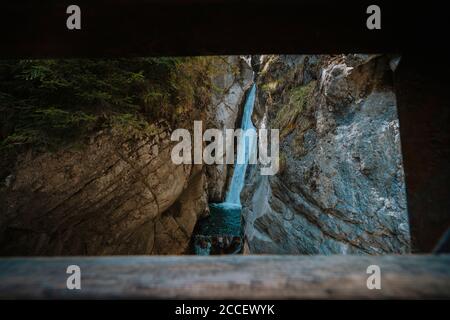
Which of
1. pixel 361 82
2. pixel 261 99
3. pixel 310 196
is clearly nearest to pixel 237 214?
pixel 261 99

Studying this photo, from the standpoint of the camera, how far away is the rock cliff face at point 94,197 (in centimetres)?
546

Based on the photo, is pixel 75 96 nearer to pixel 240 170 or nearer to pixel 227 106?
pixel 240 170

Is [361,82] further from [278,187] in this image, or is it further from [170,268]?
[170,268]

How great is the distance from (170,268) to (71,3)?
7.57 ft

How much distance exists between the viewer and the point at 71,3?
84.3 inches

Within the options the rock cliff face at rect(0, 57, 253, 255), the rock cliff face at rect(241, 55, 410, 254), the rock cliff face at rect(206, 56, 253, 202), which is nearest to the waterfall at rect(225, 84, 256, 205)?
the rock cliff face at rect(206, 56, 253, 202)

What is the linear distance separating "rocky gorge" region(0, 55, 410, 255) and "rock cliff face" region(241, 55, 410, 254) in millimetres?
25

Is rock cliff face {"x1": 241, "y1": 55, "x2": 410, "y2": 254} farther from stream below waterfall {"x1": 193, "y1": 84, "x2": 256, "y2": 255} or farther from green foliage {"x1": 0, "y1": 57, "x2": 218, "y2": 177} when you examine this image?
stream below waterfall {"x1": 193, "y1": 84, "x2": 256, "y2": 255}


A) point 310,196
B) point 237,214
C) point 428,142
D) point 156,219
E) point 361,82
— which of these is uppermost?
point 361,82

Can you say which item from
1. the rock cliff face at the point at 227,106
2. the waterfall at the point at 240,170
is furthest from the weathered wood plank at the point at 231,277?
the waterfall at the point at 240,170

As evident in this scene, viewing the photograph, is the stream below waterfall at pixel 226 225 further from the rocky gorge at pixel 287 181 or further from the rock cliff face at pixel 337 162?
the rock cliff face at pixel 337 162

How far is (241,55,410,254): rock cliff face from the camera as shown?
5.07 meters

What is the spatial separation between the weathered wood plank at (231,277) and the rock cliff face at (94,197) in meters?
5.05
